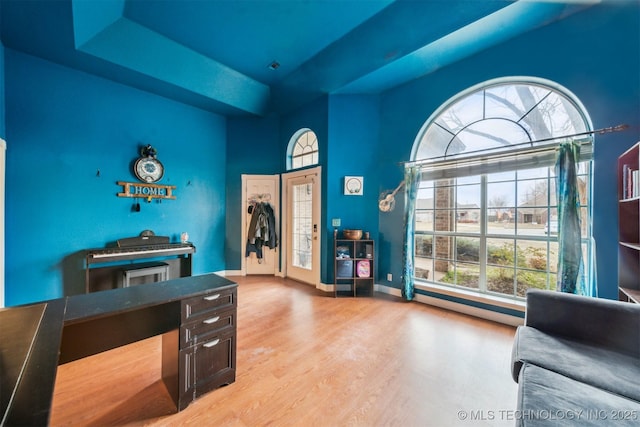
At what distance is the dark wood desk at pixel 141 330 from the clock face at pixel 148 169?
264 cm

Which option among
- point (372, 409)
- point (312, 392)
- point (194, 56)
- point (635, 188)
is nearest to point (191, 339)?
point (312, 392)

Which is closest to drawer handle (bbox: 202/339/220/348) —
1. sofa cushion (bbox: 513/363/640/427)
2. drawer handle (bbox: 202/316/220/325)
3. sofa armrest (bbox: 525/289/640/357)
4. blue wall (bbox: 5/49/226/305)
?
drawer handle (bbox: 202/316/220/325)

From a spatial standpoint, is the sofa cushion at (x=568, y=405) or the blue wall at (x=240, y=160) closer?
the sofa cushion at (x=568, y=405)

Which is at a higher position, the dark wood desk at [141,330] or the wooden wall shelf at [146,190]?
the wooden wall shelf at [146,190]

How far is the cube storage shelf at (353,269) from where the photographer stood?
359 centimetres

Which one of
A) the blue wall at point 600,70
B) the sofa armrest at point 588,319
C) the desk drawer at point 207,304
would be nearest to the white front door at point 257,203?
the desk drawer at point 207,304

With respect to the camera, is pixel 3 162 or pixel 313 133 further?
pixel 313 133

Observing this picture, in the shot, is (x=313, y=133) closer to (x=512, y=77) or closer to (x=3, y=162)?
(x=512, y=77)

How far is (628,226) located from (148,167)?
5483 mm

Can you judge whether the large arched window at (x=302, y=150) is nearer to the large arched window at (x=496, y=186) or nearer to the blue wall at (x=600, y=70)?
the large arched window at (x=496, y=186)

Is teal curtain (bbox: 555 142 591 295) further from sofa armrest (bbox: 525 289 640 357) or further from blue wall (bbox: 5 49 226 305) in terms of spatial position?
blue wall (bbox: 5 49 226 305)

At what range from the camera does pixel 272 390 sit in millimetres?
1677

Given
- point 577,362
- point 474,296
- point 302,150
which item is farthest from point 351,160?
point 577,362

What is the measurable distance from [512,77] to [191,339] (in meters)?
3.95
